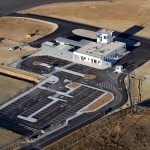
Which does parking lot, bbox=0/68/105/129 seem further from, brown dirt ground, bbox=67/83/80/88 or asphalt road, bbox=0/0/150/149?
asphalt road, bbox=0/0/150/149

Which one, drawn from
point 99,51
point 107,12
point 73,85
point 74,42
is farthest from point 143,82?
point 107,12

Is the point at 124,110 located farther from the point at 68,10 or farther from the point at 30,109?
the point at 68,10

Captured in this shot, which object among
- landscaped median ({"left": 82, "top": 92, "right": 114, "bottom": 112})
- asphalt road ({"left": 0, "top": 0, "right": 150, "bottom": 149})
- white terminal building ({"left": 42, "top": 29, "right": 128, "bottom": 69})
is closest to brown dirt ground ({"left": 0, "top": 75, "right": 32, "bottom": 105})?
white terminal building ({"left": 42, "top": 29, "right": 128, "bottom": 69})

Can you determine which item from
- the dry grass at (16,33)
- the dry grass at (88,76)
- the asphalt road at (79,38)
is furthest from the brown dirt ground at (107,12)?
the dry grass at (88,76)

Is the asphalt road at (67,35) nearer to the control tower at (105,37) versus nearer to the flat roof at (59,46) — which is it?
the flat roof at (59,46)

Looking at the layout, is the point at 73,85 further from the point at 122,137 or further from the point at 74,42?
the point at 122,137
